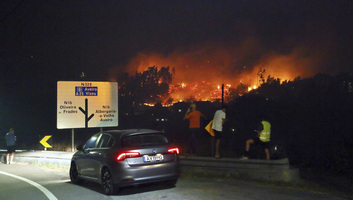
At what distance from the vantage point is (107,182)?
357 inches

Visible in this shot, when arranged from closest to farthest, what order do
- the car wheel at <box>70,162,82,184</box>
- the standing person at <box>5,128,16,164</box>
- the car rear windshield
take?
1. the car rear windshield
2. the car wheel at <box>70,162,82,184</box>
3. the standing person at <box>5,128,16,164</box>

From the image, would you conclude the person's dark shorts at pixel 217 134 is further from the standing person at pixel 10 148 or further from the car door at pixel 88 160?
the standing person at pixel 10 148

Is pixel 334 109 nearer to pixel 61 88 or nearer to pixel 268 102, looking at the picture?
pixel 268 102

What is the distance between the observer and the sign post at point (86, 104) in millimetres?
17812

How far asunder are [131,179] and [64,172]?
21.8 ft

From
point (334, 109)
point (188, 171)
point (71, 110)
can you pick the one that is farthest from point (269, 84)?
point (188, 171)

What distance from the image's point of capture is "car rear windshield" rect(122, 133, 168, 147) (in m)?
9.03

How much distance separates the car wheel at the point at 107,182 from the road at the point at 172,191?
0.15 metres

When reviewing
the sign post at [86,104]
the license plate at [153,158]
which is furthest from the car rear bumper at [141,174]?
the sign post at [86,104]

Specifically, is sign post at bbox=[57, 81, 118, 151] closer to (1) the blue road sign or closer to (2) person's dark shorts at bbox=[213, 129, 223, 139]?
(1) the blue road sign

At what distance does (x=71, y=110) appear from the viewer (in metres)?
18.0

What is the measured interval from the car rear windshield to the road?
1.19 m

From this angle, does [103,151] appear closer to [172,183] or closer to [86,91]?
[172,183]

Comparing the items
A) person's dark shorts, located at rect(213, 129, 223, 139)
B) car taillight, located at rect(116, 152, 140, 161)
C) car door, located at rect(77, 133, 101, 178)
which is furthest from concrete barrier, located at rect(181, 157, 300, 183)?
car taillight, located at rect(116, 152, 140, 161)
